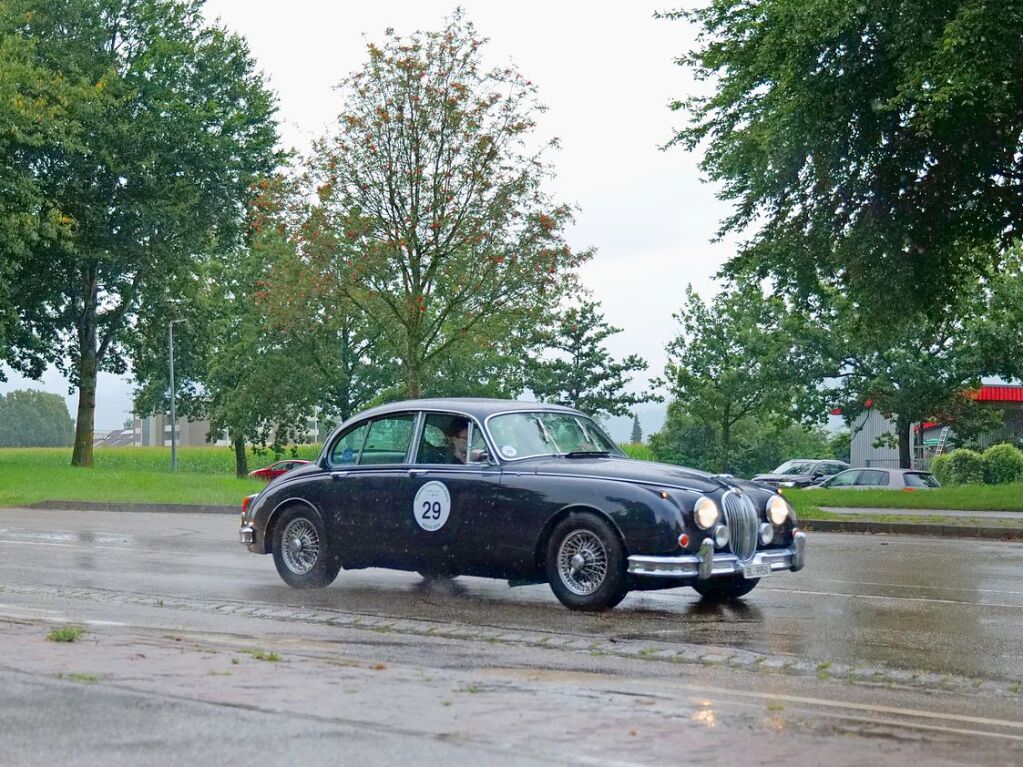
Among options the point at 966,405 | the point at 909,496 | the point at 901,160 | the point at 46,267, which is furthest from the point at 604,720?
the point at 966,405

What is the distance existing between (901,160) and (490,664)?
1716cm

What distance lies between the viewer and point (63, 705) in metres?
6.04

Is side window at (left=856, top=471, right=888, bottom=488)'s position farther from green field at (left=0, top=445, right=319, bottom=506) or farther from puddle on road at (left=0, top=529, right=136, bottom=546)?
puddle on road at (left=0, top=529, right=136, bottom=546)

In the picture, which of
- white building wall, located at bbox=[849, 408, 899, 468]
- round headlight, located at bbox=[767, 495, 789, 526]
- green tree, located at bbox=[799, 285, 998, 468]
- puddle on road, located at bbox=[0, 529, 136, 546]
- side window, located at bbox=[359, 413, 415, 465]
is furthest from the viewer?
white building wall, located at bbox=[849, 408, 899, 468]

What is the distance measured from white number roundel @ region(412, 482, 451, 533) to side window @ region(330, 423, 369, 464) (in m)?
0.96

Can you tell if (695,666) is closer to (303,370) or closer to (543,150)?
(543,150)

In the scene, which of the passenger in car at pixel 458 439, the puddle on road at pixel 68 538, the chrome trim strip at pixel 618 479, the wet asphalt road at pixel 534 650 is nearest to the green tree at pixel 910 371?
the puddle on road at pixel 68 538

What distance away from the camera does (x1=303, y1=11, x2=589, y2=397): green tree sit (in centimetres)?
2769

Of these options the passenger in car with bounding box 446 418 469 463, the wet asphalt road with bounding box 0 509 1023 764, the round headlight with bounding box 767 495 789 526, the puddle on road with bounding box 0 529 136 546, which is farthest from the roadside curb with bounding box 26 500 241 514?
the round headlight with bounding box 767 495 789 526

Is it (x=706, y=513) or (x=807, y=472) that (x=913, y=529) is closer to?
(x=706, y=513)

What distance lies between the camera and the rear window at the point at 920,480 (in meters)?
40.6

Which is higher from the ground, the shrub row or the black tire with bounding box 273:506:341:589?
the shrub row

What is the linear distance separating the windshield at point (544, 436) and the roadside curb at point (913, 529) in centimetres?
1052

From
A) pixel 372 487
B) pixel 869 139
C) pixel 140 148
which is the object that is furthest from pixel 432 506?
pixel 140 148
